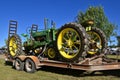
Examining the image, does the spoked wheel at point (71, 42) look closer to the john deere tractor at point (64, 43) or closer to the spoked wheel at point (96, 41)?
the john deere tractor at point (64, 43)

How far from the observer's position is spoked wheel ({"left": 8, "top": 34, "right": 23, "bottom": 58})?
53.5ft

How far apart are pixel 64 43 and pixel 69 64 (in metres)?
1.15

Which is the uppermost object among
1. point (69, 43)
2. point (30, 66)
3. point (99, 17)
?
point (99, 17)

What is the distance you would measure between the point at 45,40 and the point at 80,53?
3.87 metres

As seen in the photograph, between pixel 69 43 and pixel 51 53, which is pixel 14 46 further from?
pixel 69 43

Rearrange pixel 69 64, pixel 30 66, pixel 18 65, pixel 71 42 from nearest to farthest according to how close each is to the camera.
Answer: pixel 69 64 < pixel 71 42 < pixel 30 66 < pixel 18 65

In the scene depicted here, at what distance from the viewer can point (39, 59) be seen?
543 inches

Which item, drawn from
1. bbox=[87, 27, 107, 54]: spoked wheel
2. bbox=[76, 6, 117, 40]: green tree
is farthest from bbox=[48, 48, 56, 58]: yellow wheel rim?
bbox=[76, 6, 117, 40]: green tree

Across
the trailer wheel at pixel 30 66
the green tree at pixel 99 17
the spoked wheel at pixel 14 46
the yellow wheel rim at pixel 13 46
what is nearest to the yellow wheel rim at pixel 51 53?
the trailer wheel at pixel 30 66

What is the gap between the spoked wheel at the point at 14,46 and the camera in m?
16.3

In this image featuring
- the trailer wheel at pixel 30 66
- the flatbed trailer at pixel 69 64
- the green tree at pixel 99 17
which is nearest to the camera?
the flatbed trailer at pixel 69 64

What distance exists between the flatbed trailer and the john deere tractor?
270 millimetres

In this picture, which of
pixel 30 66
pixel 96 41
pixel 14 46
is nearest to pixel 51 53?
pixel 30 66

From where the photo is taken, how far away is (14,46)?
1689 cm
